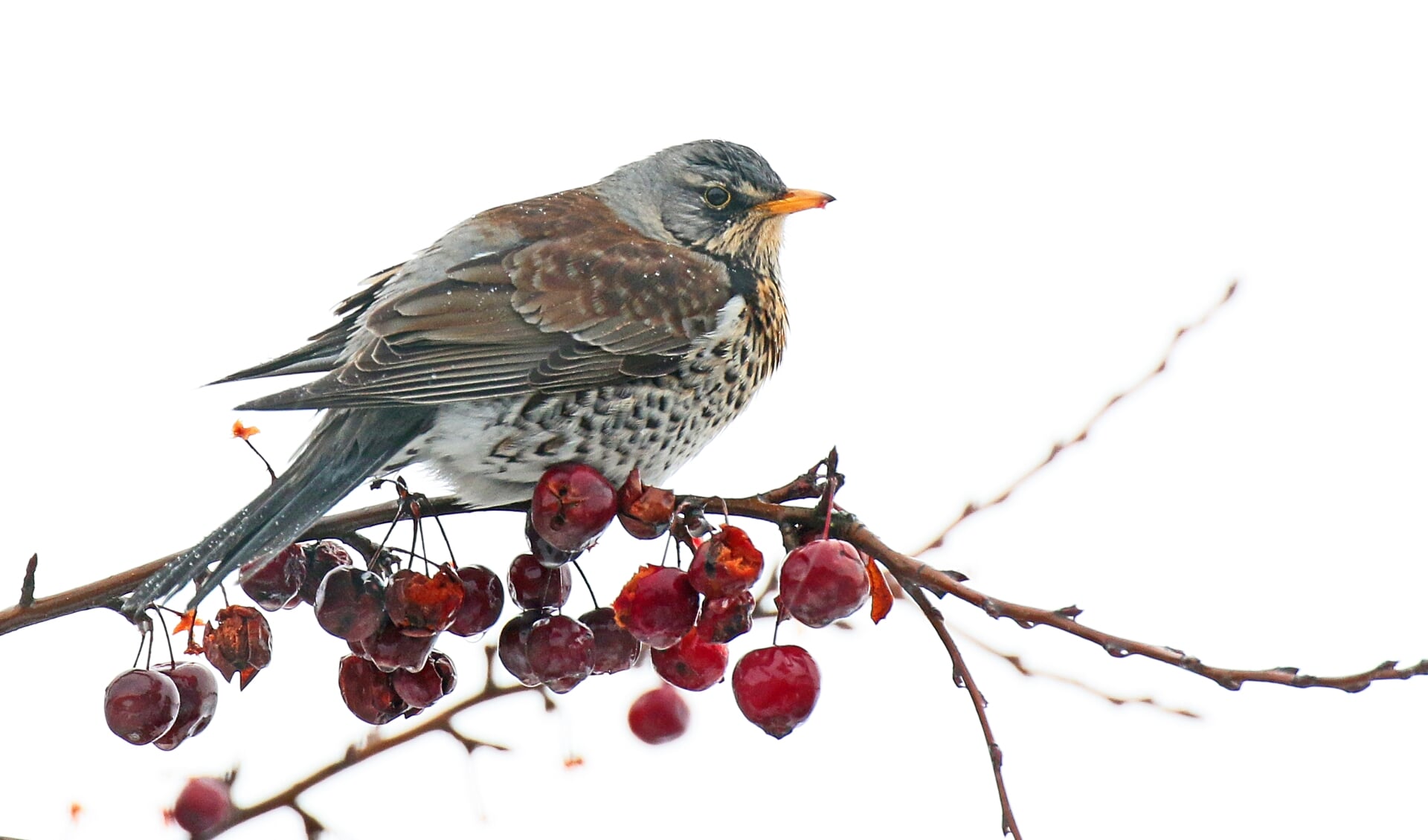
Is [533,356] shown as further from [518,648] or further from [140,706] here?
[140,706]

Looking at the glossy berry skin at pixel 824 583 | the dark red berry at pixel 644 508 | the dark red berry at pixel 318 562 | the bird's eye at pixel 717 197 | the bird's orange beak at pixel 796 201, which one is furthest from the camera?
the bird's eye at pixel 717 197

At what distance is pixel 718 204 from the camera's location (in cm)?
247

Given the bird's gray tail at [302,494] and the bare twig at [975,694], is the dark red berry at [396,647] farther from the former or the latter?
the bare twig at [975,694]

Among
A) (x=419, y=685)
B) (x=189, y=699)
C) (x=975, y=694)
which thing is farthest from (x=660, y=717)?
(x=975, y=694)

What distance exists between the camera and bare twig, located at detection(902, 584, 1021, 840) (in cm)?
122

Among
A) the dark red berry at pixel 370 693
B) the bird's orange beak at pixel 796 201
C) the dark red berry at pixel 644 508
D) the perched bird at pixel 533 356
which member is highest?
the bird's orange beak at pixel 796 201

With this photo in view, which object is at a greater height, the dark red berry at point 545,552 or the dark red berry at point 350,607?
the dark red berry at point 545,552

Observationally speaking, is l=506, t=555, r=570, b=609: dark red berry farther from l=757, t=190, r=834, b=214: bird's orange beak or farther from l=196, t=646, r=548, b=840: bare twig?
l=757, t=190, r=834, b=214: bird's orange beak

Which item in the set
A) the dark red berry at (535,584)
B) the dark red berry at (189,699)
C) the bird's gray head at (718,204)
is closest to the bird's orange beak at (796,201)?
the bird's gray head at (718,204)

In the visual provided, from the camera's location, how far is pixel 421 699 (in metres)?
1.69

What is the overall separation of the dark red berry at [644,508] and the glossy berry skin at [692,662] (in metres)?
0.14

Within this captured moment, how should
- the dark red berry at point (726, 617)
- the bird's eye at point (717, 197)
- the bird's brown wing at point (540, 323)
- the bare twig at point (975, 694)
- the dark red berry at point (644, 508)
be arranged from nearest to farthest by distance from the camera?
the bare twig at point (975, 694), the dark red berry at point (726, 617), the dark red berry at point (644, 508), the bird's brown wing at point (540, 323), the bird's eye at point (717, 197)

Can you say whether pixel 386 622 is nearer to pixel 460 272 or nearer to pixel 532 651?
pixel 532 651

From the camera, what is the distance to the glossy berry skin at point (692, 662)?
1661mm
